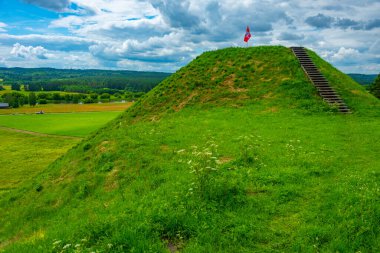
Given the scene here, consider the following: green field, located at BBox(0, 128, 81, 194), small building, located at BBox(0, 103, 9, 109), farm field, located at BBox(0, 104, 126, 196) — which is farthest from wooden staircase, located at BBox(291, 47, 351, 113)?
small building, located at BBox(0, 103, 9, 109)

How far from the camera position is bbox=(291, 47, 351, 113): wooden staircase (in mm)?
26672

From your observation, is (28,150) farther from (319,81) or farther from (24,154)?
(319,81)

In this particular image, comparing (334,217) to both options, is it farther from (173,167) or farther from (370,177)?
(173,167)

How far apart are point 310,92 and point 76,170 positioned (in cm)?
2174

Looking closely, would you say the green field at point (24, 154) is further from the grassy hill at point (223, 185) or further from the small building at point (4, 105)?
the small building at point (4, 105)

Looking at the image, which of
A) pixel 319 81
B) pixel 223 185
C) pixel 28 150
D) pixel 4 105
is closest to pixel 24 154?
pixel 28 150

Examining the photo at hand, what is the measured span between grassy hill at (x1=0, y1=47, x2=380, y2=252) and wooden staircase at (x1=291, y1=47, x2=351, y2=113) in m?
1.02

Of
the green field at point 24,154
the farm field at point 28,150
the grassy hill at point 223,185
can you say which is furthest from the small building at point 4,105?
the grassy hill at point 223,185

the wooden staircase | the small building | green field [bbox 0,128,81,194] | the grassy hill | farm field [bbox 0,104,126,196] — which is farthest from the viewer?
the small building

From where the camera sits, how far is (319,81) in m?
30.3

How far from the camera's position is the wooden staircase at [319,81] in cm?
2667

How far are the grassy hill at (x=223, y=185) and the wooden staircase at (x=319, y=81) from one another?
1015 mm

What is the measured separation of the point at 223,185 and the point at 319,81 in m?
24.1

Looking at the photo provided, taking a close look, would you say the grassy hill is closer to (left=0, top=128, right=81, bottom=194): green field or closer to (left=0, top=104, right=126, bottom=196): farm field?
(left=0, top=128, right=81, bottom=194): green field
